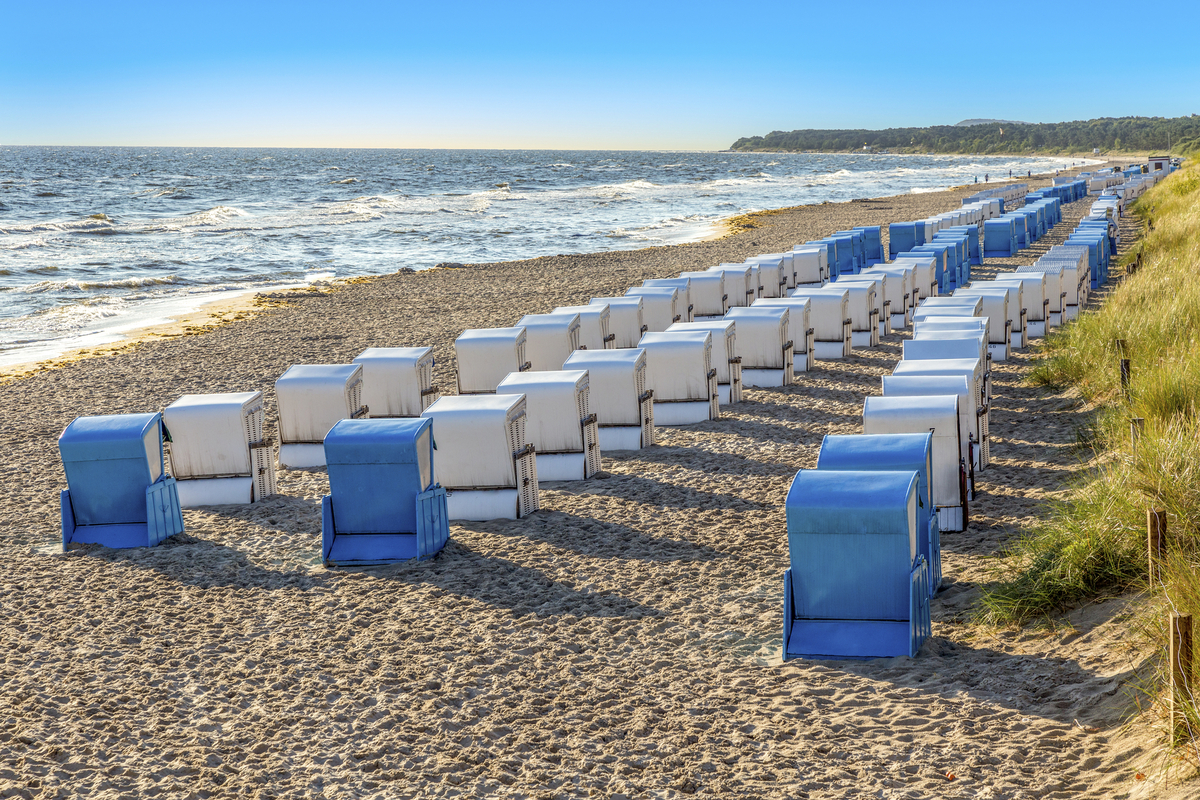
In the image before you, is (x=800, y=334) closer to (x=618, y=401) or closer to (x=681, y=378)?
(x=681, y=378)

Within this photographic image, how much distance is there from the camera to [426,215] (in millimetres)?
55500

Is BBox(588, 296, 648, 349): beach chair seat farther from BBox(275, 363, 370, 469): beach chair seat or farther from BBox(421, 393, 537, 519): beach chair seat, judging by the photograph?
BBox(421, 393, 537, 519): beach chair seat

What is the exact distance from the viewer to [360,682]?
5.32m

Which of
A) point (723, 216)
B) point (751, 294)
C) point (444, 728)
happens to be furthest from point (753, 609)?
point (723, 216)

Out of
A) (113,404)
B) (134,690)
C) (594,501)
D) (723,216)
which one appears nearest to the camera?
(134,690)

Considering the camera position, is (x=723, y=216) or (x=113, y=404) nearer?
(x=113, y=404)

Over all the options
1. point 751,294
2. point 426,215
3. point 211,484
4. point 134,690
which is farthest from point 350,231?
point 134,690

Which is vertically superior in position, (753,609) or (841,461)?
(841,461)

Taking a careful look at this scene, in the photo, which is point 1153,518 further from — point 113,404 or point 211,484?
point 113,404

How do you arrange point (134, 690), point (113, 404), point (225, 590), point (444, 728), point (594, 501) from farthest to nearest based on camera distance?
point (113, 404) → point (594, 501) → point (225, 590) → point (134, 690) → point (444, 728)

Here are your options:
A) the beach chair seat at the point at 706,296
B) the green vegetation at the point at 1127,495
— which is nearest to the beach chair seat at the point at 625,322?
the beach chair seat at the point at 706,296

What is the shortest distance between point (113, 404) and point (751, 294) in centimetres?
1015

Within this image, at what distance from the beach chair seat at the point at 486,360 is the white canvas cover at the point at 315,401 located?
1.79 m

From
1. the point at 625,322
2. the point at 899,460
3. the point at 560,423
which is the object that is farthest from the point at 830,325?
the point at 899,460
